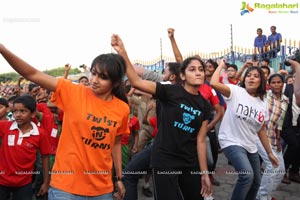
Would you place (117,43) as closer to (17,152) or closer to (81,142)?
(81,142)

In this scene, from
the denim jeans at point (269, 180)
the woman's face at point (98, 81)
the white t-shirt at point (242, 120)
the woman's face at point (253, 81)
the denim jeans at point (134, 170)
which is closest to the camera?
the woman's face at point (98, 81)

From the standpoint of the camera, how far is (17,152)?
335cm

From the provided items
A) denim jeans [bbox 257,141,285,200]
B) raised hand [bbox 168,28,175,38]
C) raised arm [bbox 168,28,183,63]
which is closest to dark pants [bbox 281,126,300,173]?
denim jeans [bbox 257,141,285,200]

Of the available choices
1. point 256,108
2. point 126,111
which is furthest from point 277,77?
point 126,111

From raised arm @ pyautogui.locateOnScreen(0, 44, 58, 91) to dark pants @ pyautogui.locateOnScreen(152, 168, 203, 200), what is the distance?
1.31 meters

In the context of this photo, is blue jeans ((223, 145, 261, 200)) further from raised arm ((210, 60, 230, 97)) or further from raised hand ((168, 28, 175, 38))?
raised hand ((168, 28, 175, 38))

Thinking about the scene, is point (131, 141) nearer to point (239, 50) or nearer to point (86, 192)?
point (86, 192)

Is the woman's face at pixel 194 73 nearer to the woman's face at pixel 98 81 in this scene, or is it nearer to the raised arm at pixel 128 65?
the raised arm at pixel 128 65

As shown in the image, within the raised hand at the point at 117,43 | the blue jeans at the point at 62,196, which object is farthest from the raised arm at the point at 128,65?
the blue jeans at the point at 62,196

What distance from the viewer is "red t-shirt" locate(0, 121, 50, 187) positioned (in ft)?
10.8

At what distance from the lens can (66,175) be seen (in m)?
2.35

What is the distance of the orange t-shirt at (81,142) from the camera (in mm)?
2350

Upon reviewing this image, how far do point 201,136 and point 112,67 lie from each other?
119cm

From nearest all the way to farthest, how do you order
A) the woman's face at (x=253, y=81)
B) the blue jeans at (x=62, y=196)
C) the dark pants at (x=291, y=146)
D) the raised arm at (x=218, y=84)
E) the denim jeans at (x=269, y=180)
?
the blue jeans at (x=62, y=196), the raised arm at (x=218, y=84), the woman's face at (x=253, y=81), the denim jeans at (x=269, y=180), the dark pants at (x=291, y=146)
